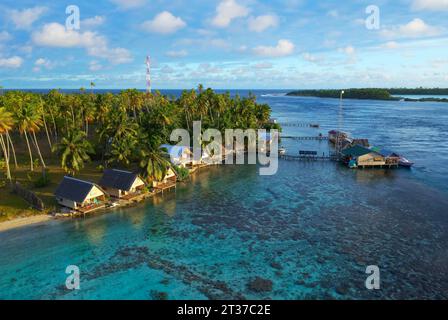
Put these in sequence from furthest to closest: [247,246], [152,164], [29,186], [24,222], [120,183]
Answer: [29,186], [152,164], [120,183], [24,222], [247,246]

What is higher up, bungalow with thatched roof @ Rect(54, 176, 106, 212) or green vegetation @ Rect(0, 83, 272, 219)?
green vegetation @ Rect(0, 83, 272, 219)

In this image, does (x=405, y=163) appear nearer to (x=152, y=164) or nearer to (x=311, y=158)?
(x=311, y=158)

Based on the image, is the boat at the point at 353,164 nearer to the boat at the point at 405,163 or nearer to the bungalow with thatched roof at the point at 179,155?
the boat at the point at 405,163

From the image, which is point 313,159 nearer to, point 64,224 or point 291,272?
point 291,272

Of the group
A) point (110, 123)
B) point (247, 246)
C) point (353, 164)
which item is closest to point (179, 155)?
point (110, 123)

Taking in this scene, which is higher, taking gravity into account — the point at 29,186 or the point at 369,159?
the point at 369,159

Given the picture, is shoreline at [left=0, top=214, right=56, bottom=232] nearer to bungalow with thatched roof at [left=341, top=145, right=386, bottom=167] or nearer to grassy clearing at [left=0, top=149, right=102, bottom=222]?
grassy clearing at [left=0, top=149, right=102, bottom=222]

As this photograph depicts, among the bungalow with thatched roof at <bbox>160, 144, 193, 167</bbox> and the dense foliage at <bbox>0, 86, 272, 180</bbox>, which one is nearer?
the dense foliage at <bbox>0, 86, 272, 180</bbox>

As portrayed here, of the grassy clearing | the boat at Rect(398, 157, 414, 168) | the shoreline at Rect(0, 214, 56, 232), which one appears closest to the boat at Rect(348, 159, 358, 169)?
the boat at Rect(398, 157, 414, 168)
